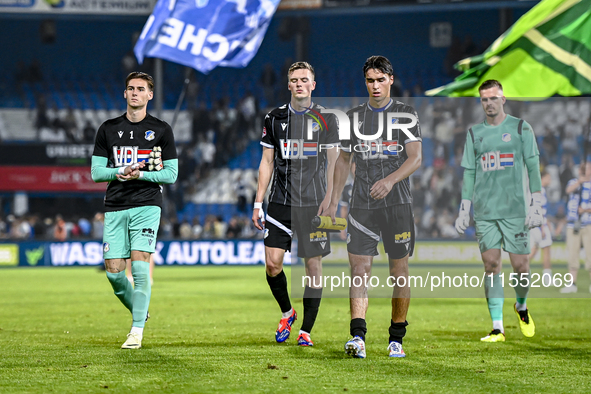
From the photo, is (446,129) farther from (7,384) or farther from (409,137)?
(7,384)

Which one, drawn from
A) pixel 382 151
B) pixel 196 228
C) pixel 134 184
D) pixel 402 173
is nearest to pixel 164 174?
pixel 134 184

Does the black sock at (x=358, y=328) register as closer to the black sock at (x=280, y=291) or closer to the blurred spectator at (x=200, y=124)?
the black sock at (x=280, y=291)

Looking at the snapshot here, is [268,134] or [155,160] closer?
[155,160]

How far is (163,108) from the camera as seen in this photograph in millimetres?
30469

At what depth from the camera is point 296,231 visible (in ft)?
23.7

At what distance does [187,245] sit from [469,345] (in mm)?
16202

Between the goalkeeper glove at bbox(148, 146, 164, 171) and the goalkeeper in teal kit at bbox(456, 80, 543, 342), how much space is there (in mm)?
2841

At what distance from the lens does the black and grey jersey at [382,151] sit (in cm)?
645

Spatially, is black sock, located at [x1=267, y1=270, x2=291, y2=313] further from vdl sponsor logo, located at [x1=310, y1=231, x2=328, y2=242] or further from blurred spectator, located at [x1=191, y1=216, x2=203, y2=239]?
blurred spectator, located at [x1=191, y1=216, x2=203, y2=239]

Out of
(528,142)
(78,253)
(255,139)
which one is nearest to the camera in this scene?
→ (528,142)

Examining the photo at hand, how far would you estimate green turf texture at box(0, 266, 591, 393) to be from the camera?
5.21 m

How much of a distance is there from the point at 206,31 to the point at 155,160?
908cm

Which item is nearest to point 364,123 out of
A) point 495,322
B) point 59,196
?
point 495,322

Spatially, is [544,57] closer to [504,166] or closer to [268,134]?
[504,166]
